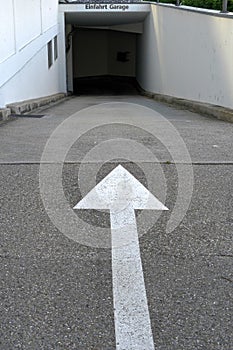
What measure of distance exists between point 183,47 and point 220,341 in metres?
11.6

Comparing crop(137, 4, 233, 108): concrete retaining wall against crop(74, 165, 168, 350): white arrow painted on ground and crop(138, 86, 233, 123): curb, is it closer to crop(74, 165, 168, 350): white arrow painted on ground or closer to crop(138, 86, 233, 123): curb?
crop(138, 86, 233, 123): curb

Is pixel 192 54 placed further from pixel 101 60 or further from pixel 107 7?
pixel 101 60

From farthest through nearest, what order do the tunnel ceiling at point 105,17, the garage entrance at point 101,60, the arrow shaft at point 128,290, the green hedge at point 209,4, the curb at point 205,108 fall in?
the garage entrance at point 101,60, the tunnel ceiling at point 105,17, the green hedge at point 209,4, the curb at point 205,108, the arrow shaft at point 128,290

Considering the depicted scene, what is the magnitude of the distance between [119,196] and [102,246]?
1.03m

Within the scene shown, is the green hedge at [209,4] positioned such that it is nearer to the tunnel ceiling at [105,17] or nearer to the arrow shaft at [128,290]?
the tunnel ceiling at [105,17]

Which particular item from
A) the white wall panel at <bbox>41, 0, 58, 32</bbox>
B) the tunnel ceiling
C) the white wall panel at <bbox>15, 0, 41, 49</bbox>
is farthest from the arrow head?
the tunnel ceiling

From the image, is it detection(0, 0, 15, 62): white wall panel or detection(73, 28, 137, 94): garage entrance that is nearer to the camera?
detection(0, 0, 15, 62): white wall panel

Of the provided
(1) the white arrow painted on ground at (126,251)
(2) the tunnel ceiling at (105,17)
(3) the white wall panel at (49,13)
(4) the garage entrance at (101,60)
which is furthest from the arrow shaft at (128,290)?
(4) the garage entrance at (101,60)

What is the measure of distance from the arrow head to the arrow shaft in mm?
293

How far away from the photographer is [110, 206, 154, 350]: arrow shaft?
2473 mm

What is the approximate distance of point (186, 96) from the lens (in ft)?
43.2

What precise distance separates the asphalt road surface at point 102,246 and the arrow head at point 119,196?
0.29ft

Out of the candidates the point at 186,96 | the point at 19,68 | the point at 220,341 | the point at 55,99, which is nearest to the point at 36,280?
the point at 220,341

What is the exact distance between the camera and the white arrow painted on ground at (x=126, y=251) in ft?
8.27
